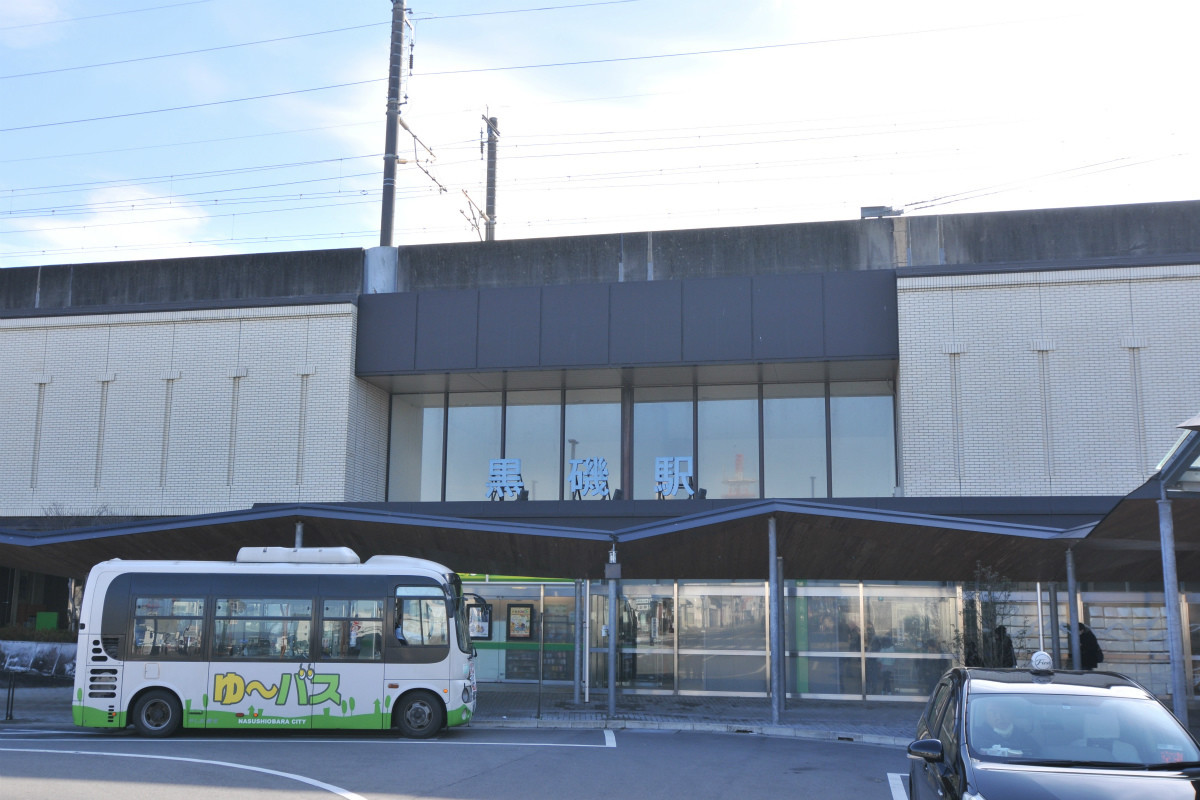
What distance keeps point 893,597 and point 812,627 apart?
1764 millimetres

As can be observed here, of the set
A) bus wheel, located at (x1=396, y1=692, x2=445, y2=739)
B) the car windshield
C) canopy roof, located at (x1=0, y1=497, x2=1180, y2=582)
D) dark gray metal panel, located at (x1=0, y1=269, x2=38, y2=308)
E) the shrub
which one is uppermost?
dark gray metal panel, located at (x1=0, y1=269, x2=38, y2=308)

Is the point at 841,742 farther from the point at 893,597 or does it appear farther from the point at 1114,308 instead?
the point at 1114,308

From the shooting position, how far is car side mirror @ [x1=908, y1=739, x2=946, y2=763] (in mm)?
7055

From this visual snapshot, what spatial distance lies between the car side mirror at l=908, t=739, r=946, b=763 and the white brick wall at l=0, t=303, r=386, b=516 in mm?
16914

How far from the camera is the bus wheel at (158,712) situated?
15.3 metres

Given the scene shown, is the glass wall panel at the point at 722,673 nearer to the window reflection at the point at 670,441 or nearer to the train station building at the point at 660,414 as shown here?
the train station building at the point at 660,414

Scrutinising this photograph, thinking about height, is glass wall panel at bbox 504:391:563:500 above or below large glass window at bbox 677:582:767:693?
above

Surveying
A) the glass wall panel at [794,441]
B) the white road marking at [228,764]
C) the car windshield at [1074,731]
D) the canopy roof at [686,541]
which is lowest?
the white road marking at [228,764]

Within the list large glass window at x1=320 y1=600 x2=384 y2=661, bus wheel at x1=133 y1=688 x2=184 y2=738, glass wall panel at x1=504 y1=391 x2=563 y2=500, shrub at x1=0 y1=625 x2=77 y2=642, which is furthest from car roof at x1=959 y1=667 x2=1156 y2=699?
shrub at x1=0 y1=625 x2=77 y2=642

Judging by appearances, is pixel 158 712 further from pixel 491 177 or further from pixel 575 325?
pixel 491 177

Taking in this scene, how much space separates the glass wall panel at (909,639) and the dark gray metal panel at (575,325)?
25.3 feet

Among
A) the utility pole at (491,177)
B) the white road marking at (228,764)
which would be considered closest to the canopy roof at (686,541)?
the white road marking at (228,764)

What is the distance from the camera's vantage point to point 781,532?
1722 centimetres

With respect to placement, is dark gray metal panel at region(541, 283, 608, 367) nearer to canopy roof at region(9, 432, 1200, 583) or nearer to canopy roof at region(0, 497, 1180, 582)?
canopy roof at region(9, 432, 1200, 583)
